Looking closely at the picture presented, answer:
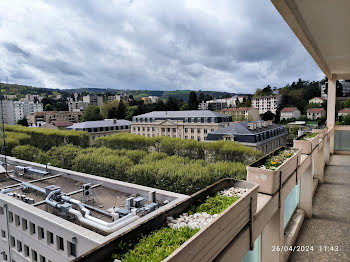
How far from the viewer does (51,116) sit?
2906 inches

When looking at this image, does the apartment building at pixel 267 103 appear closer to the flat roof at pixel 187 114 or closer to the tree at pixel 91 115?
the flat roof at pixel 187 114

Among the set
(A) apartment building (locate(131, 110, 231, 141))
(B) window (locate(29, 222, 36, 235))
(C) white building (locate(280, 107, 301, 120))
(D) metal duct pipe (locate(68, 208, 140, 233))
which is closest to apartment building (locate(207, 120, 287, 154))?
(A) apartment building (locate(131, 110, 231, 141))

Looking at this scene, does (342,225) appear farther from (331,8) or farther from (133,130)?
(133,130)

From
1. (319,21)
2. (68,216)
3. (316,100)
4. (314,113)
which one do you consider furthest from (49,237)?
(316,100)

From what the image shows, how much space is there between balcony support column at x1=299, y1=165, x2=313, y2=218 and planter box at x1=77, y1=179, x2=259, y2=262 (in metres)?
6.71

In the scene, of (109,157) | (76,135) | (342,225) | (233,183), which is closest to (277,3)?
(233,183)

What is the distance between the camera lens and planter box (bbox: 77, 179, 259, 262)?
217cm

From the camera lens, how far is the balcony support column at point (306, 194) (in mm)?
8891

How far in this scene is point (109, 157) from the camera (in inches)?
623

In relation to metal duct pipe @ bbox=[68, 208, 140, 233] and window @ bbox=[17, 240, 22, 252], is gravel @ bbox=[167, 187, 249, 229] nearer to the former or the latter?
metal duct pipe @ bbox=[68, 208, 140, 233]

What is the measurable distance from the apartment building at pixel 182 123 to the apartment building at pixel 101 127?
2.11 m

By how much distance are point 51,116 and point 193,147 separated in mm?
69753

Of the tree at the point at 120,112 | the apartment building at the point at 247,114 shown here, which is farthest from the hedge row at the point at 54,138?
the apartment building at the point at 247,114

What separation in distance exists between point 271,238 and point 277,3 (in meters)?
4.96
